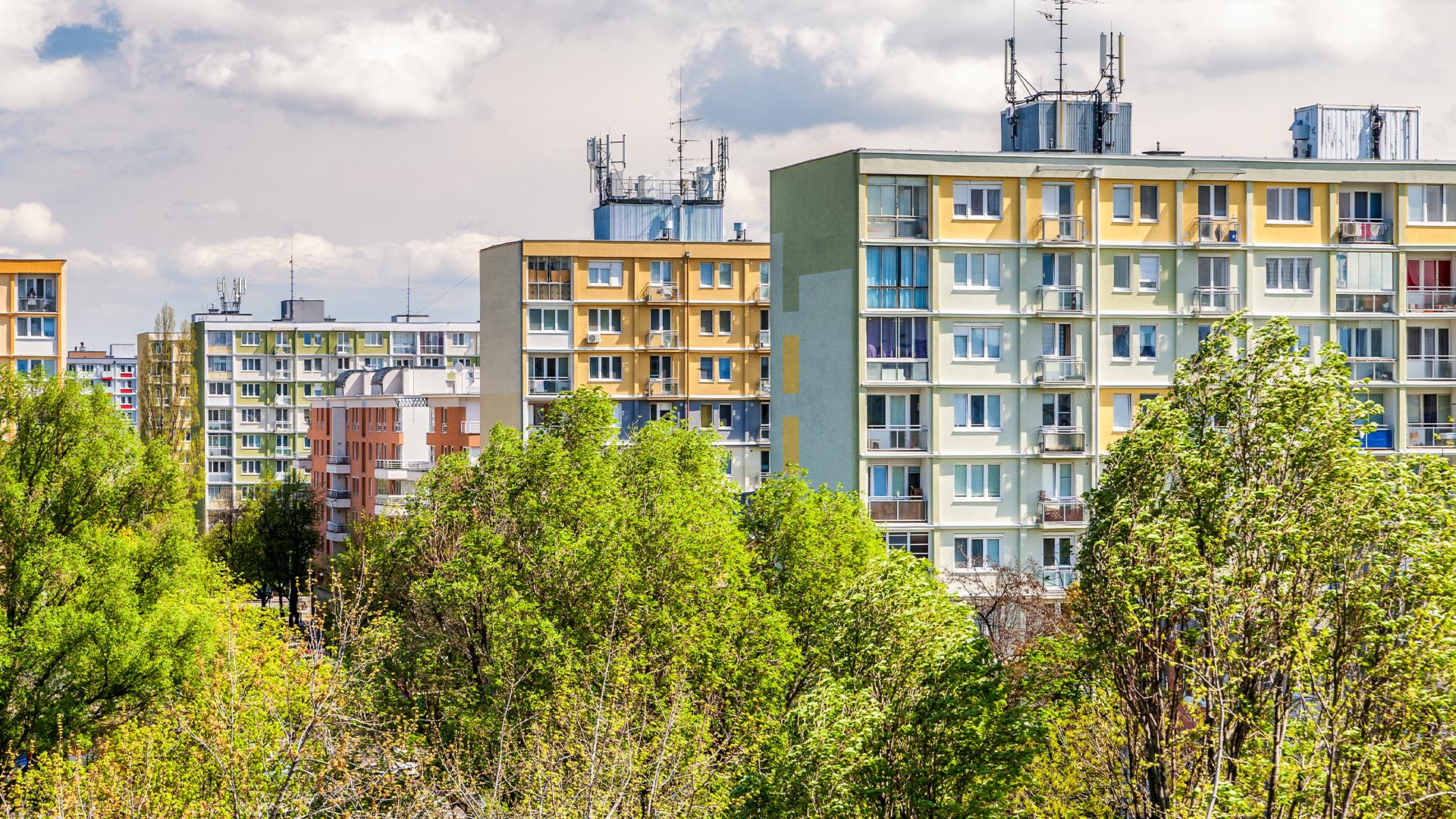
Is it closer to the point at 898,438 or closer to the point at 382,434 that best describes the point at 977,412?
the point at 898,438

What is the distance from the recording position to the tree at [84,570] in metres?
40.4

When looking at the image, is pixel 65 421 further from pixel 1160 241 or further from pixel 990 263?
pixel 1160 241

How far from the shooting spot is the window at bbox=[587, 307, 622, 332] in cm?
8100

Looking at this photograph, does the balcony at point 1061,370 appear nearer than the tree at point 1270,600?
No

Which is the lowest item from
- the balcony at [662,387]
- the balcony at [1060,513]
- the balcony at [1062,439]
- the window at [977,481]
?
the balcony at [1060,513]

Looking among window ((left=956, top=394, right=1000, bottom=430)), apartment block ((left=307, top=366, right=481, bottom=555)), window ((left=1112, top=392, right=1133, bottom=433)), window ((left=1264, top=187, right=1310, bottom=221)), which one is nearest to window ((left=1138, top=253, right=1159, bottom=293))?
window ((left=1112, top=392, right=1133, bottom=433))

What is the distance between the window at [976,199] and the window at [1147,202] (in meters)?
5.59

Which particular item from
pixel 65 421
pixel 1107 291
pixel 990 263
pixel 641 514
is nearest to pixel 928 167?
pixel 990 263

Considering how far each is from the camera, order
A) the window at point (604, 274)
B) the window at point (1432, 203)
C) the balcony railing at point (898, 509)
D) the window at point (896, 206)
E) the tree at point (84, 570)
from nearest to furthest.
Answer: the tree at point (84, 570)
the window at point (896, 206)
the balcony railing at point (898, 509)
the window at point (1432, 203)
the window at point (604, 274)

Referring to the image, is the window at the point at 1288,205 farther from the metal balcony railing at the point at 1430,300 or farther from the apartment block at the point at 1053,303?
the metal balcony railing at the point at 1430,300

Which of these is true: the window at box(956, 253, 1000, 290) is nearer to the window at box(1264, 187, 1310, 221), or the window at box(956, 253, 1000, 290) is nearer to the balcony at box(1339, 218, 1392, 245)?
the window at box(1264, 187, 1310, 221)

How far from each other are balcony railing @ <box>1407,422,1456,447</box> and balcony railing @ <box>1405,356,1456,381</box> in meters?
1.85

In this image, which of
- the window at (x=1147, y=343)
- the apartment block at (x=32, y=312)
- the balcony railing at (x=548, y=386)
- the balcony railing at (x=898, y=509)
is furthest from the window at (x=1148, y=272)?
the apartment block at (x=32, y=312)

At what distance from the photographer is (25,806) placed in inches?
1380
